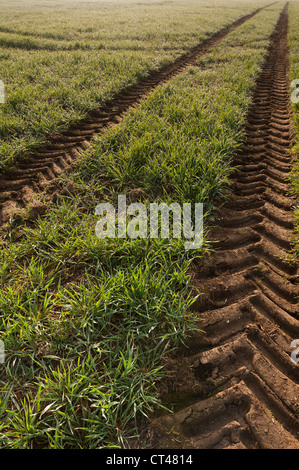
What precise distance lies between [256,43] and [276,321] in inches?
484

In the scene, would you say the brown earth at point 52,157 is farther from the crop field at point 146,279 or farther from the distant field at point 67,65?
the distant field at point 67,65

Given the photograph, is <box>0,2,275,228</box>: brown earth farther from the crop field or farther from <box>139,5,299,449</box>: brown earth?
<box>139,5,299,449</box>: brown earth

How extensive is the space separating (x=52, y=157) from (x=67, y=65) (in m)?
4.71

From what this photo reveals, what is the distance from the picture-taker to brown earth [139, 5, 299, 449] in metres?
1.51

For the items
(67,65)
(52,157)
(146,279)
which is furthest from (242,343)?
(67,65)

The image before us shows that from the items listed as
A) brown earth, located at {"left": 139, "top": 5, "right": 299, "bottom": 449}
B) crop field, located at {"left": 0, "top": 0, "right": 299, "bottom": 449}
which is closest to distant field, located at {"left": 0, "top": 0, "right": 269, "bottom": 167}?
crop field, located at {"left": 0, "top": 0, "right": 299, "bottom": 449}

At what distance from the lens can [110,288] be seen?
6.56 ft

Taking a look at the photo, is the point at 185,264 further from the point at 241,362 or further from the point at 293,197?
the point at 293,197

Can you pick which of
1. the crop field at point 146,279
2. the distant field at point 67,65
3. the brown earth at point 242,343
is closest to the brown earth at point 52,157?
the crop field at point 146,279

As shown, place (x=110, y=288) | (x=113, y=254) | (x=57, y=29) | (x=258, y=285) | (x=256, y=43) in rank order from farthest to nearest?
(x=57, y=29) → (x=256, y=43) → (x=113, y=254) → (x=258, y=285) → (x=110, y=288)

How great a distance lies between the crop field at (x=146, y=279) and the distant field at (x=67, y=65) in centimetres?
7

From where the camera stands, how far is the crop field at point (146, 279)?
1553 mm

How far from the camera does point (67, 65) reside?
684cm
